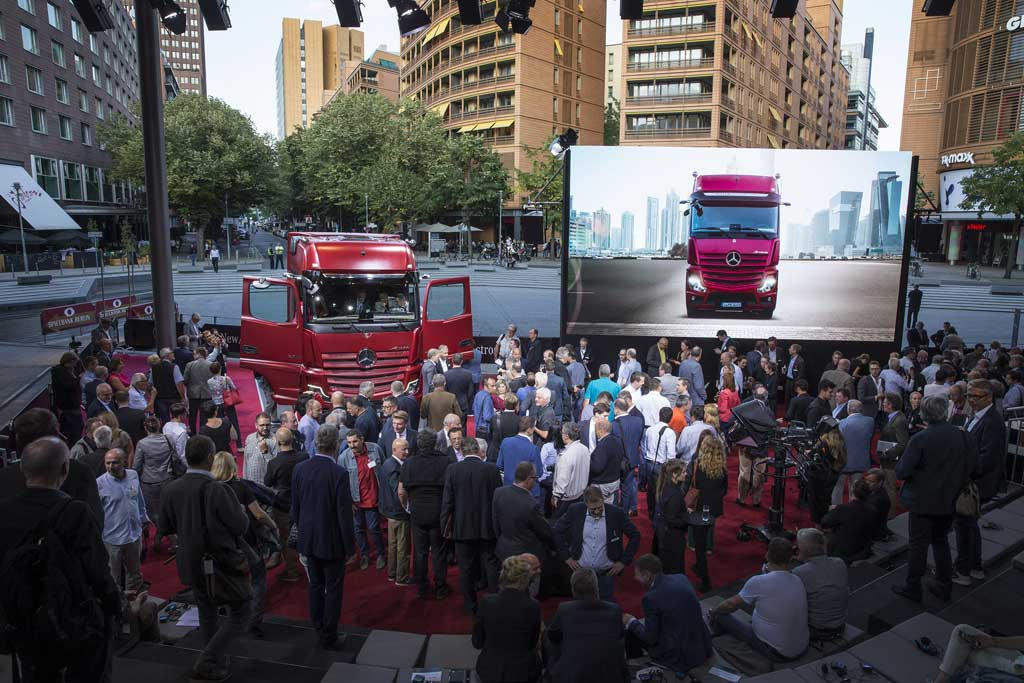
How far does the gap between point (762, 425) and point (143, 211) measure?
5903 cm

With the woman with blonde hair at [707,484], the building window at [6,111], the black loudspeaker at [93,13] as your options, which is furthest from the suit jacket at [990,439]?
the building window at [6,111]

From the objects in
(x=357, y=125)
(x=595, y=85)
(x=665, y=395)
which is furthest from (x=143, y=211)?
(x=665, y=395)

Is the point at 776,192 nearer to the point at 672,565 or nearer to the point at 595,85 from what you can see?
the point at 672,565

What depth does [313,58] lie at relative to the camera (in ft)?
547

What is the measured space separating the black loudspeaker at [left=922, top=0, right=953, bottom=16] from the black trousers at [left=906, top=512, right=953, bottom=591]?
7110 mm

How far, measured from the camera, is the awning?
32469 mm

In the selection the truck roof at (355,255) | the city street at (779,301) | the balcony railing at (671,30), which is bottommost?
the city street at (779,301)

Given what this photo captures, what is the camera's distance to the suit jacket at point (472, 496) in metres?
5.69

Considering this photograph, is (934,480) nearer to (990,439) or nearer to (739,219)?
(990,439)

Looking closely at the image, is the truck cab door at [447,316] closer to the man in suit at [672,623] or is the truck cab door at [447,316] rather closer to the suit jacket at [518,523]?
the suit jacket at [518,523]

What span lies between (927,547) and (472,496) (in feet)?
13.3

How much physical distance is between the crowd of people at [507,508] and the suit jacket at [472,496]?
0.02m

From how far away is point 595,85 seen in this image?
61906mm

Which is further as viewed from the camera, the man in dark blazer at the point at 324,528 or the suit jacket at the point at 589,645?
the man in dark blazer at the point at 324,528
